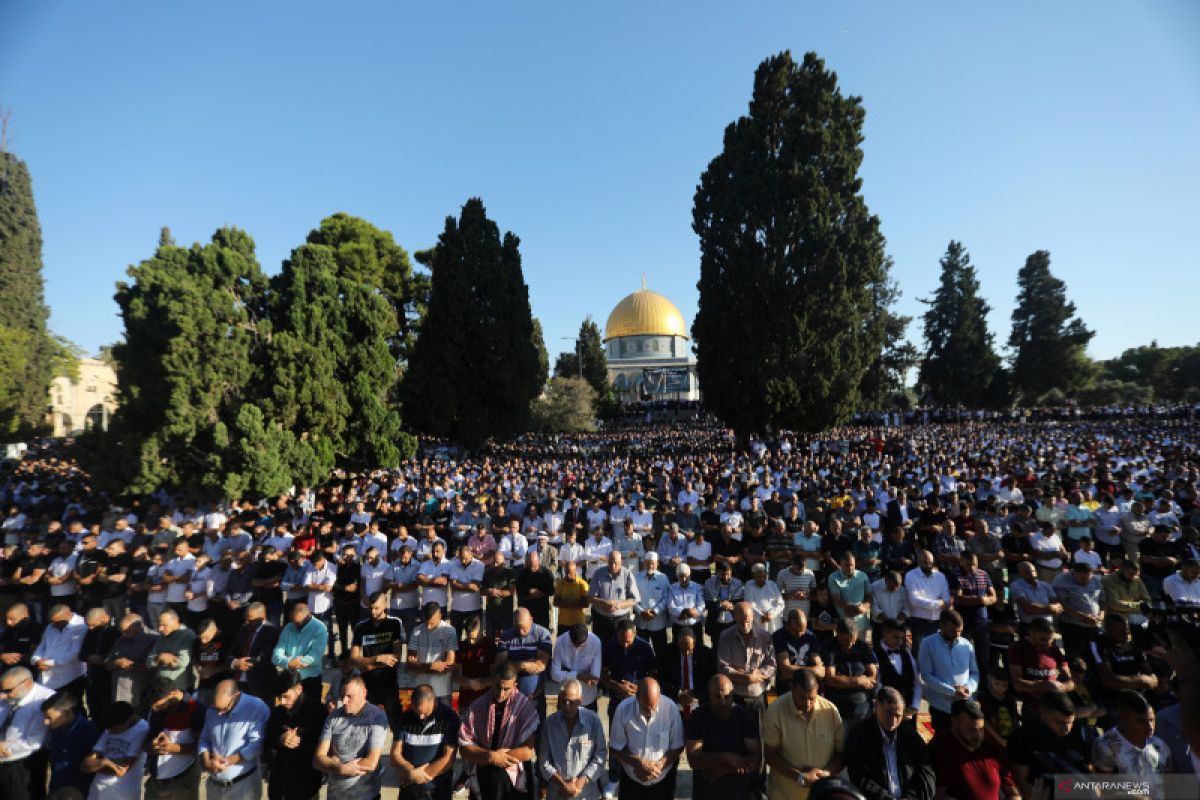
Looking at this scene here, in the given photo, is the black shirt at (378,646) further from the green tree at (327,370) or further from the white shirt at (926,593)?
the green tree at (327,370)

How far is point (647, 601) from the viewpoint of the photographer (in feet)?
19.5

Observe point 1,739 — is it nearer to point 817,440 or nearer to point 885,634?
point 885,634

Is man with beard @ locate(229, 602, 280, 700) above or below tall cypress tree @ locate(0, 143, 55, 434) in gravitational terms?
below

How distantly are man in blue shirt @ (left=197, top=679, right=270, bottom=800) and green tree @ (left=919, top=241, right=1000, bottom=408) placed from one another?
158ft

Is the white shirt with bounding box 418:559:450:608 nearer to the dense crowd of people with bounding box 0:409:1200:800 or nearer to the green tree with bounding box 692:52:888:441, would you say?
the dense crowd of people with bounding box 0:409:1200:800

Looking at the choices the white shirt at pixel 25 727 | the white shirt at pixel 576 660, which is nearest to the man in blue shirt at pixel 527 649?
the white shirt at pixel 576 660

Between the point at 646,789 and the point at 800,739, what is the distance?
1112 mm

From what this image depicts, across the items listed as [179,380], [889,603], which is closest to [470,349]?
[179,380]

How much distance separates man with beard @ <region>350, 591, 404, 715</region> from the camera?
16.4ft

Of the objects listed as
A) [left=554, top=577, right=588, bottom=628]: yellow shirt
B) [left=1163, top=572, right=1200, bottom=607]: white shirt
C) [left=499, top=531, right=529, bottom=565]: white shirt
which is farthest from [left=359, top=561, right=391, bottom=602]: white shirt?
[left=1163, top=572, right=1200, bottom=607]: white shirt

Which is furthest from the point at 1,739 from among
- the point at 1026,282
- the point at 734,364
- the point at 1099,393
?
the point at 1099,393

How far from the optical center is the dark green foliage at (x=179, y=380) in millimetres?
10781

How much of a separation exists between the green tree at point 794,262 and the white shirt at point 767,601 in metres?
17.3

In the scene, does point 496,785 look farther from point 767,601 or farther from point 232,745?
point 767,601
